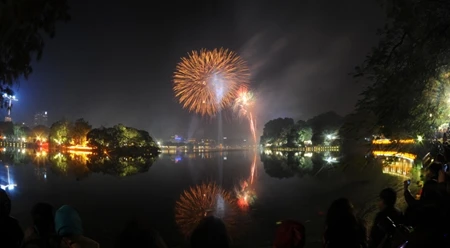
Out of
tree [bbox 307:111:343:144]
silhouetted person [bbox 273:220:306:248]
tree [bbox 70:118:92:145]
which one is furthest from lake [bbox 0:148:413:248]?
tree [bbox 307:111:343:144]

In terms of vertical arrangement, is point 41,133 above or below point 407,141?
above

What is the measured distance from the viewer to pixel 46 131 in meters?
144

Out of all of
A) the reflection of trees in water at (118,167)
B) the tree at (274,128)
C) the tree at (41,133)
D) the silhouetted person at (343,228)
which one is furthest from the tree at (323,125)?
the silhouetted person at (343,228)

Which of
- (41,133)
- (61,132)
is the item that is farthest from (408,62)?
(41,133)

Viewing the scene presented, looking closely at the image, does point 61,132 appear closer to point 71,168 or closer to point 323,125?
point 71,168

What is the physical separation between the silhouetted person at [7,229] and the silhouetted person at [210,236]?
2.24 meters

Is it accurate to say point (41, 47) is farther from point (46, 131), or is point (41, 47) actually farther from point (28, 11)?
point (46, 131)

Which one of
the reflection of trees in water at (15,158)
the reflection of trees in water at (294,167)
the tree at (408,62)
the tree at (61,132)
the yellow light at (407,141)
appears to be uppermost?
the tree at (61,132)

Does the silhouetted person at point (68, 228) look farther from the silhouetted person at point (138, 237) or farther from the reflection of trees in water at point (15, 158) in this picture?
the reflection of trees in water at point (15, 158)

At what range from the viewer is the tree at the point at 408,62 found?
6875 mm

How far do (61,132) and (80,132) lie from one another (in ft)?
33.4

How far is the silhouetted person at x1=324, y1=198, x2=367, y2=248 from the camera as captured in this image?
390 cm

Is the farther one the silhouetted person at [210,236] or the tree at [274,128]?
the tree at [274,128]

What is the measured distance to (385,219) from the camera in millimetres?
4762
